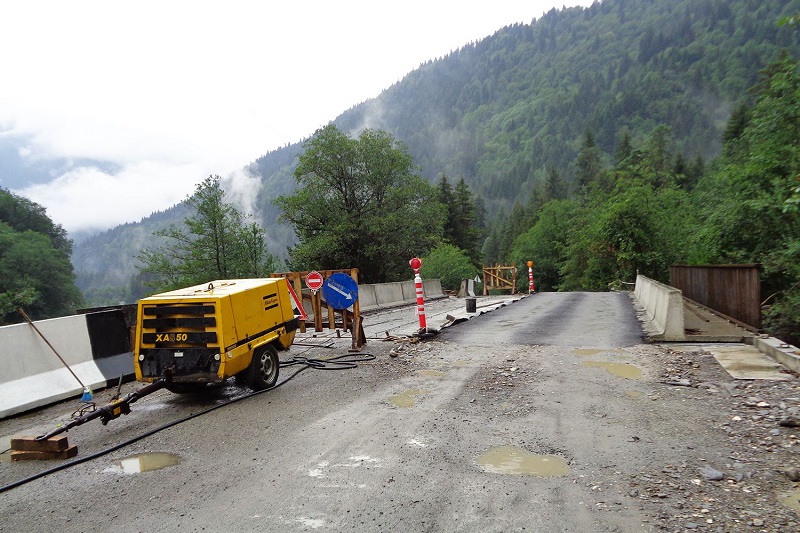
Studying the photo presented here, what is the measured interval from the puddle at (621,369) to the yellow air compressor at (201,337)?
18.2 feet

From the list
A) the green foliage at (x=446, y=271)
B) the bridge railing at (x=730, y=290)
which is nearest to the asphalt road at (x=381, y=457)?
the bridge railing at (x=730, y=290)

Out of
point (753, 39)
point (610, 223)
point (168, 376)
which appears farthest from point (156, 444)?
point (753, 39)

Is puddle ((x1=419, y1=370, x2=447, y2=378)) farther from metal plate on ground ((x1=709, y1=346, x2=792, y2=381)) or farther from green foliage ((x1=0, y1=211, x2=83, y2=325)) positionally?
green foliage ((x1=0, y1=211, x2=83, y2=325))

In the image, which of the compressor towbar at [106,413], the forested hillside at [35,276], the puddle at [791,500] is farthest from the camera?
the forested hillside at [35,276]

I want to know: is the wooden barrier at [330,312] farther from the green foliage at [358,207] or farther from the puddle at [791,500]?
the green foliage at [358,207]

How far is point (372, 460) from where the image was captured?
483cm

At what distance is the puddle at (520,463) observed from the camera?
4.46 meters

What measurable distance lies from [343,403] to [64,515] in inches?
137

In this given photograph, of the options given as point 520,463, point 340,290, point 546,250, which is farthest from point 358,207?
point 546,250

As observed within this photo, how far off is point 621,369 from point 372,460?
5.21 m

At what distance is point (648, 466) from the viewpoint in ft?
14.7

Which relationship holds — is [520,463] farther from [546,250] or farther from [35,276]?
[546,250]

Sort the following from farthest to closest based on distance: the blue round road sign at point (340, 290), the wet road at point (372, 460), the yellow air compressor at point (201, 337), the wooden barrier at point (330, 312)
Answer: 1. the wooden barrier at point (330, 312)
2. the blue round road sign at point (340, 290)
3. the yellow air compressor at point (201, 337)
4. the wet road at point (372, 460)

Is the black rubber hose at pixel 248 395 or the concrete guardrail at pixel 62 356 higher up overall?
the concrete guardrail at pixel 62 356
